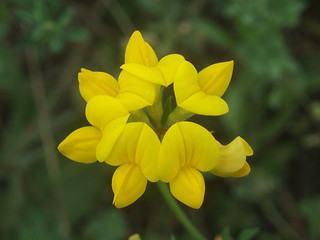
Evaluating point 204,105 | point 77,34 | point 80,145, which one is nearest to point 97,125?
point 80,145

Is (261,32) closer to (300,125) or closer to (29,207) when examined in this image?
(300,125)

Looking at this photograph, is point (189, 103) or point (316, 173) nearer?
point (189, 103)

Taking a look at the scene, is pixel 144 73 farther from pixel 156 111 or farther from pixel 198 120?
pixel 198 120

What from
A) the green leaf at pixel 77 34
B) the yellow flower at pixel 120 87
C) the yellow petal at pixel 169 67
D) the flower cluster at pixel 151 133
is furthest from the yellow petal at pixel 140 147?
the green leaf at pixel 77 34

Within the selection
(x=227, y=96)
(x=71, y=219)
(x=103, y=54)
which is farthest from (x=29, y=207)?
(x=227, y=96)

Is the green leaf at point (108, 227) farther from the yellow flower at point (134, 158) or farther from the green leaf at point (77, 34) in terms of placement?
the yellow flower at point (134, 158)

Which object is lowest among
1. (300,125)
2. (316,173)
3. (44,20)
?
(316,173)

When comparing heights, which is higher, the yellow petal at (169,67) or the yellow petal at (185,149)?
the yellow petal at (169,67)

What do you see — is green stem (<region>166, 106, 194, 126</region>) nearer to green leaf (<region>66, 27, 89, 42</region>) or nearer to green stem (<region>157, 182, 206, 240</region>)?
green stem (<region>157, 182, 206, 240</region>)
